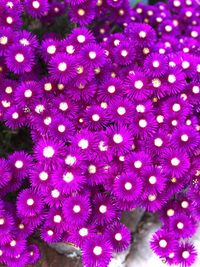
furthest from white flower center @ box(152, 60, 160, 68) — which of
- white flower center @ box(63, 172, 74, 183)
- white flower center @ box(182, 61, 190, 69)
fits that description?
white flower center @ box(63, 172, 74, 183)

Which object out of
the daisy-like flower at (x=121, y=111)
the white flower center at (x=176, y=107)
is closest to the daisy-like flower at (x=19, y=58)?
Answer: the daisy-like flower at (x=121, y=111)

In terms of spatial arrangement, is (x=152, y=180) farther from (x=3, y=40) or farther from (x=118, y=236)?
(x=3, y=40)

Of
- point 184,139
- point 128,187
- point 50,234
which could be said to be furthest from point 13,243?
point 184,139

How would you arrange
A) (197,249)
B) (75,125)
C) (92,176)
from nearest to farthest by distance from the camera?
1. (92,176)
2. (75,125)
3. (197,249)

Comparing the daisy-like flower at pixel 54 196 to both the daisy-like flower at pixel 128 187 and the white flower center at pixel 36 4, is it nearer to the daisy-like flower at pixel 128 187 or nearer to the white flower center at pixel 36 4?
the daisy-like flower at pixel 128 187

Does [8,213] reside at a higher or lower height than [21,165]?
lower

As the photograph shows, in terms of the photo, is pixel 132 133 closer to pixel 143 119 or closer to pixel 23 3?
pixel 143 119

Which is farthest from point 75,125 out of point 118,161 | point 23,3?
point 23,3
